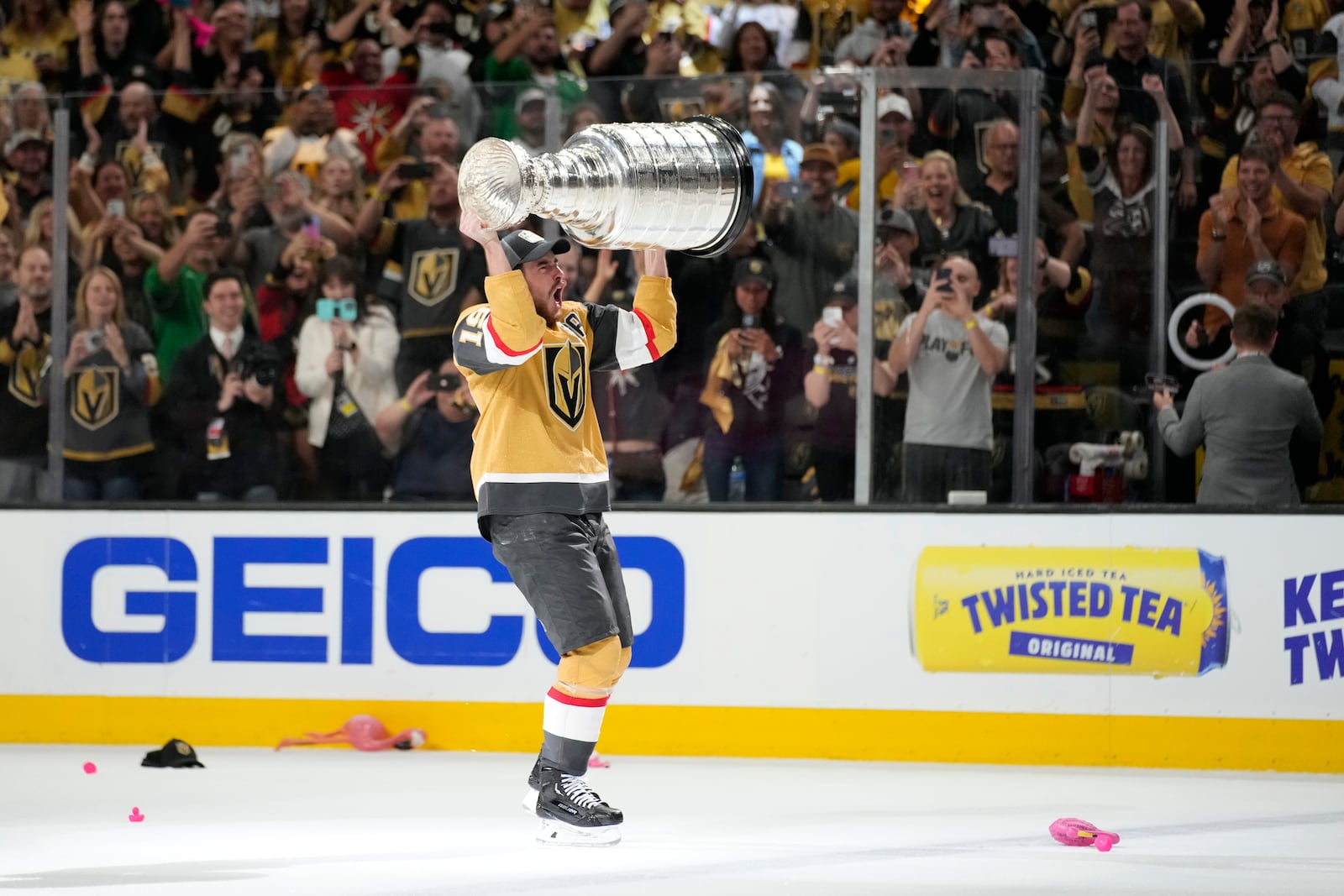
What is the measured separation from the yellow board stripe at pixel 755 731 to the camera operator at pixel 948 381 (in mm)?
961

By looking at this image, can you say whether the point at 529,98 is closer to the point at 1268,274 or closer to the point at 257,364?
the point at 257,364

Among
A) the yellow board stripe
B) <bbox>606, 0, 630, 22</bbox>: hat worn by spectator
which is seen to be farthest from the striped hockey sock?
<bbox>606, 0, 630, 22</bbox>: hat worn by spectator

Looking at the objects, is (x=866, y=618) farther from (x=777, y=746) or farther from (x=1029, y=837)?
(x=1029, y=837)

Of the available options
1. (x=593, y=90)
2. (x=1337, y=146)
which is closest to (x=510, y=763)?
(x=593, y=90)

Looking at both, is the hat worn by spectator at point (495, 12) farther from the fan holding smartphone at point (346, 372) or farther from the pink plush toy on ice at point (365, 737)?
the pink plush toy on ice at point (365, 737)

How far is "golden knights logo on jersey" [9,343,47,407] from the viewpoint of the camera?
7840 millimetres

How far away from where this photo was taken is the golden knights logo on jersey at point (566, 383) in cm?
521

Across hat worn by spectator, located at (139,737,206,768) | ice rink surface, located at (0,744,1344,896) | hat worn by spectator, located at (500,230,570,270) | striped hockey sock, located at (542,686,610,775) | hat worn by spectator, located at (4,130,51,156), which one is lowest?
hat worn by spectator, located at (139,737,206,768)

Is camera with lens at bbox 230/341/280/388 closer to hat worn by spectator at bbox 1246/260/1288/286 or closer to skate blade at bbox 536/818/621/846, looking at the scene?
skate blade at bbox 536/818/621/846

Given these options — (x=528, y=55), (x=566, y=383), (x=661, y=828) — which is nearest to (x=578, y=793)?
(x=661, y=828)

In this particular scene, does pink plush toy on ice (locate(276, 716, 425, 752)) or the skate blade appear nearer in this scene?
the skate blade

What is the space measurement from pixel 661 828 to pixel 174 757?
233 cm

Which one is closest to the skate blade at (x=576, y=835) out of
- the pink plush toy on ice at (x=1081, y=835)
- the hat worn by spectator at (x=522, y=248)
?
the pink plush toy on ice at (x=1081, y=835)

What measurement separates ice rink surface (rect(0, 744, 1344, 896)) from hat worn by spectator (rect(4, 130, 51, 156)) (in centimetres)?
260
